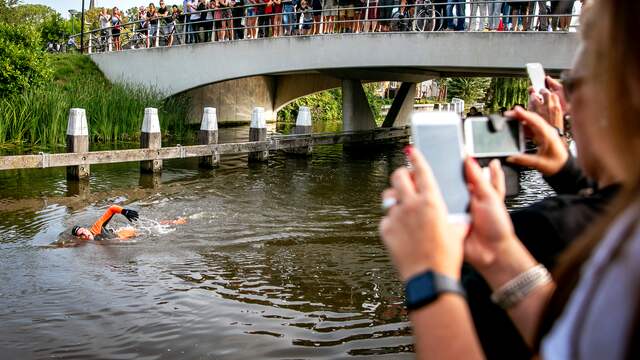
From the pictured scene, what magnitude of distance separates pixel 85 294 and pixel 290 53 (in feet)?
46.2

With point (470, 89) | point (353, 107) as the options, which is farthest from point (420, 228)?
point (470, 89)

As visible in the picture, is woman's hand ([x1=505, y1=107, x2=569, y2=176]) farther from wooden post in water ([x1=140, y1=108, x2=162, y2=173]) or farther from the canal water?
wooden post in water ([x1=140, y1=108, x2=162, y2=173])

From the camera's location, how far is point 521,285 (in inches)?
63.7

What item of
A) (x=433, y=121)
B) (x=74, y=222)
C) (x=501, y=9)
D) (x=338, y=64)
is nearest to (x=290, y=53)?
(x=338, y=64)

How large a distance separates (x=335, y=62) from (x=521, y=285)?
58.8 feet

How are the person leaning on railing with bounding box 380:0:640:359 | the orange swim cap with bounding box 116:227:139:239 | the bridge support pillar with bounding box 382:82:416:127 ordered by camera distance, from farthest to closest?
1. the bridge support pillar with bounding box 382:82:416:127
2. the orange swim cap with bounding box 116:227:139:239
3. the person leaning on railing with bounding box 380:0:640:359

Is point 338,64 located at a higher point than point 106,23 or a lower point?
lower

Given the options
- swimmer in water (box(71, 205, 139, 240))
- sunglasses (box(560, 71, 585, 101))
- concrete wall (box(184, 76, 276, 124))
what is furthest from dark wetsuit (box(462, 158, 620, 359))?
concrete wall (box(184, 76, 276, 124))

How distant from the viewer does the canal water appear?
581 centimetres

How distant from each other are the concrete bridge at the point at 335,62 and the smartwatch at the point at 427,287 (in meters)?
14.7

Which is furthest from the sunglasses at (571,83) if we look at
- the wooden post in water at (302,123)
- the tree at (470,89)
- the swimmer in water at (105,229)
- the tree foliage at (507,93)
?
the tree at (470,89)

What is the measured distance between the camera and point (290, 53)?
20094mm

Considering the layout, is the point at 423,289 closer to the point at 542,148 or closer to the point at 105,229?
the point at 542,148

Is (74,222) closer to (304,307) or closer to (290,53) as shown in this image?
(304,307)
